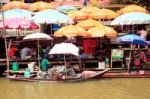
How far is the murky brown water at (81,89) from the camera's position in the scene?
18.5 meters

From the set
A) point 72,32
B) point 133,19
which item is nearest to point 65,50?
point 72,32

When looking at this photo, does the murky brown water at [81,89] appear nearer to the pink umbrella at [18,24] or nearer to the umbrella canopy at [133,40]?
the umbrella canopy at [133,40]

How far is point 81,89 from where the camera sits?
19.6 metres

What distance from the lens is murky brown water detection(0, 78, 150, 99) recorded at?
1850cm

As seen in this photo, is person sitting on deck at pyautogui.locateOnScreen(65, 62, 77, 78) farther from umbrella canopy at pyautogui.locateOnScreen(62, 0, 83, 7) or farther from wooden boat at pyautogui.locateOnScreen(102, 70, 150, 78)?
umbrella canopy at pyautogui.locateOnScreen(62, 0, 83, 7)

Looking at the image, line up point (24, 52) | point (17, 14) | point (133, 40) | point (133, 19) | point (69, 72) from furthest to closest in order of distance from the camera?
point (17, 14) < point (133, 19) < point (24, 52) < point (133, 40) < point (69, 72)

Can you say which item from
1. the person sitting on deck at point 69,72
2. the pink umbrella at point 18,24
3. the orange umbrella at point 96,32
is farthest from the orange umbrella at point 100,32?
the pink umbrella at point 18,24

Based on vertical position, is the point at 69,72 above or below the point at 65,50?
below

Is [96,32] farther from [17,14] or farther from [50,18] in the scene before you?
[17,14]

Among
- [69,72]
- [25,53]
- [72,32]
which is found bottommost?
[69,72]

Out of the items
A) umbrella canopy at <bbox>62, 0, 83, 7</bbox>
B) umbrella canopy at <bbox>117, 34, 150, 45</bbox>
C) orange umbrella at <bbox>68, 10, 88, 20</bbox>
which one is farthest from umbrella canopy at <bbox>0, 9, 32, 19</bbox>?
umbrella canopy at <bbox>62, 0, 83, 7</bbox>

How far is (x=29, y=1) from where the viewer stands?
36281mm

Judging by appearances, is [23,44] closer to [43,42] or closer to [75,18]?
[43,42]

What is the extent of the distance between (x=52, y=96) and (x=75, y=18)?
8.71m
